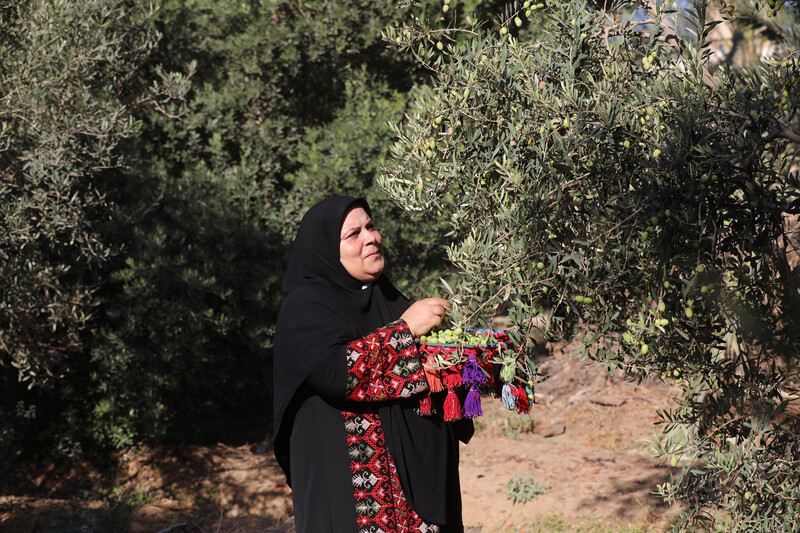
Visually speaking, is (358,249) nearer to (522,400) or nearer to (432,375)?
(432,375)

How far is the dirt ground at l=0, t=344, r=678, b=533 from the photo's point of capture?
7160 mm

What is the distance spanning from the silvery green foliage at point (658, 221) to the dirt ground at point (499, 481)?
10.8ft

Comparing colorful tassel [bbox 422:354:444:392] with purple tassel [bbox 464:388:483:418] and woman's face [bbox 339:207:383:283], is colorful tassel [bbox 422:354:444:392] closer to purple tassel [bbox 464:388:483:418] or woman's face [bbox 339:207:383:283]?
purple tassel [bbox 464:388:483:418]

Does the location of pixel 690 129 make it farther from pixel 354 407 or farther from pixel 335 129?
pixel 335 129

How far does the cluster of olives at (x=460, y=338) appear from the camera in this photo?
304cm

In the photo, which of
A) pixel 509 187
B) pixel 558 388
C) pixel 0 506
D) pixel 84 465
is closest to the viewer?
pixel 509 187

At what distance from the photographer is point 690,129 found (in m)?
2.75

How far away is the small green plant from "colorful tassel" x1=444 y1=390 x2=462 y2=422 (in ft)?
15.5

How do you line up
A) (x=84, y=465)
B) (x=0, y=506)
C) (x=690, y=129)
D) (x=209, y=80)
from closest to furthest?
(x=690, y=129)
(x=0, y=506)
(x=84, y=465)
(x=209, y=80)

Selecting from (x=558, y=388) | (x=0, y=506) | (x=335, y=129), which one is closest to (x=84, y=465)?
(x=0, y=506)

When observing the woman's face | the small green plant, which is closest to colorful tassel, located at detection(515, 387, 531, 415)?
the woman's face

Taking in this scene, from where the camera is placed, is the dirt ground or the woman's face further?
the dirt ground

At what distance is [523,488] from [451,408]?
4.85 m

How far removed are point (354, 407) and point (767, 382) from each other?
1.81m
